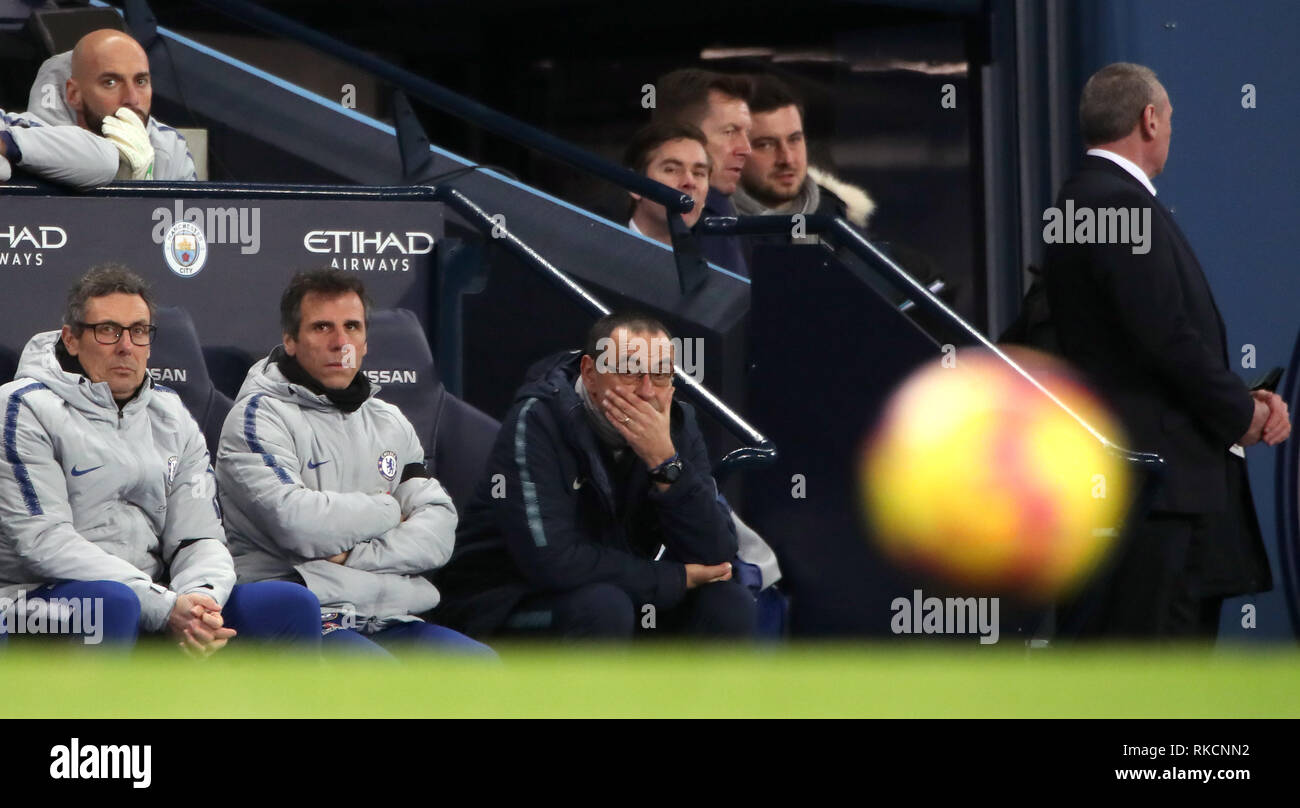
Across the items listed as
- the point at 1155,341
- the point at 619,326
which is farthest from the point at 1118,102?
the point at 619,326

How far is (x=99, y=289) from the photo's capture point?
188 inches

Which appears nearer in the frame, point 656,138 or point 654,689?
point 654,689

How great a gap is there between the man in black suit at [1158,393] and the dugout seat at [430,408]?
64.1 inches

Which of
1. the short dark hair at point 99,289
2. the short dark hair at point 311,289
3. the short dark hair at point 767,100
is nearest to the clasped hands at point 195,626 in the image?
the short dark hair at point 99,289

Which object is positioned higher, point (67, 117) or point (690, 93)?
point (690, 93)

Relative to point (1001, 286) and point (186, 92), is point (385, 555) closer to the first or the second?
point (186, 92)

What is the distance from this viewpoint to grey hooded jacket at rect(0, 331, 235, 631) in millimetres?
4566

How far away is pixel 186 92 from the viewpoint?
7.63 metres

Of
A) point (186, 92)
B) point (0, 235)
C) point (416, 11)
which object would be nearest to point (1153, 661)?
point (0, 235)

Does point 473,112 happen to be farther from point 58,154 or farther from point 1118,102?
point 1118,102

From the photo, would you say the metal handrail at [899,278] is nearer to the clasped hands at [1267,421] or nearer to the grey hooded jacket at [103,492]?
the clasped hands at [1267,421]

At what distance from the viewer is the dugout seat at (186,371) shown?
5.29 meters

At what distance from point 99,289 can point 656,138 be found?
2341 millimetres
